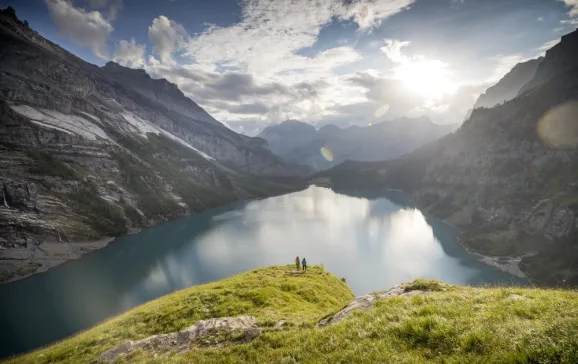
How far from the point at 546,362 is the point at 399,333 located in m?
5.13

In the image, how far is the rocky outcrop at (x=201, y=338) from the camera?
16.6 m

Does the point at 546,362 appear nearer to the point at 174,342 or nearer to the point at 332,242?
the point at 174,342

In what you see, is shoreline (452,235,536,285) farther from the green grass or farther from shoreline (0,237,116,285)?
shoreline (0,237,116,285)

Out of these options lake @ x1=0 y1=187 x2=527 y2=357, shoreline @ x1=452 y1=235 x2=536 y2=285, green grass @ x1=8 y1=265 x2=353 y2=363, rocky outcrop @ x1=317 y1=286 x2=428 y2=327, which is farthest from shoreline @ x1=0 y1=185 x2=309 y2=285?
shoreline @ x1=452 y1=235 x2=536 y2=285

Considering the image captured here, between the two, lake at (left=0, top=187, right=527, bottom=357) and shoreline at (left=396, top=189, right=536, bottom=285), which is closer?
lake at (left=0, top=187, right=527, bottom=357)

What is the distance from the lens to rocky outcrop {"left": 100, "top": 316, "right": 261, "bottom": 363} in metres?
16.6

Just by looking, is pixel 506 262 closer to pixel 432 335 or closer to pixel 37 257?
pixel 432 335

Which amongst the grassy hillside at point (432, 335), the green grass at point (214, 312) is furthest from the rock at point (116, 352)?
the green grass at point (214, 312)

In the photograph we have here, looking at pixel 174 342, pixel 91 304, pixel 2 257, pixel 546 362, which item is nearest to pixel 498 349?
pixel 546 362

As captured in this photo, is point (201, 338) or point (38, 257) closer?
point (201, 338)

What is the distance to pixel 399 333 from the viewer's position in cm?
1134

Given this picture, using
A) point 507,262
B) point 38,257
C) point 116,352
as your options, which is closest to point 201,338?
point 116,352

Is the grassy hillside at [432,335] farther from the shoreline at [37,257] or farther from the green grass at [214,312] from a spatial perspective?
the shoreline at [37,257]

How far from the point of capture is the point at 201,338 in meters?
17.4
